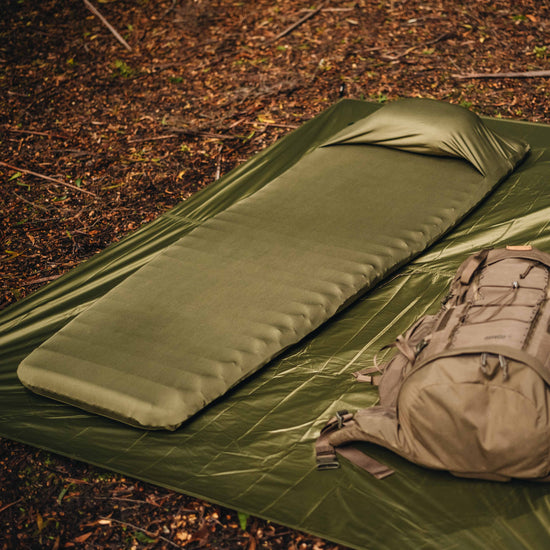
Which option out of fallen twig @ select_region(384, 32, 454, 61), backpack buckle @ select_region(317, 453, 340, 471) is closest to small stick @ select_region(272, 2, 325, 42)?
fallen twig @ select_region(384, 32, 454, 61)

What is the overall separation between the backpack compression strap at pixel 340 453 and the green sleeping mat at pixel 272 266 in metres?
0.42

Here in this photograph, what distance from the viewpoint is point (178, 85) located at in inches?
234

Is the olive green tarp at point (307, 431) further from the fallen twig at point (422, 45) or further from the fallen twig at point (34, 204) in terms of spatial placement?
the fallen twig at point (422, 45)

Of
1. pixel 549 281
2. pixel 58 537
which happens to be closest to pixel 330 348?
pixel 549 281

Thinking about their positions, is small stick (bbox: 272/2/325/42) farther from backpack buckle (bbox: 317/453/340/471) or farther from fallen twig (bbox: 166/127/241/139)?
backpack buckle (bbox: 317/453/340/471)

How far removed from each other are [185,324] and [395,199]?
1.29 m

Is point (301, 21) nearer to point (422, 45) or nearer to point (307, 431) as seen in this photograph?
point (422, 45)

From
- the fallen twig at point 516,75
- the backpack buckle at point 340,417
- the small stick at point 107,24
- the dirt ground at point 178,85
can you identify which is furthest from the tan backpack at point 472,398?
the small stick at point 107,24

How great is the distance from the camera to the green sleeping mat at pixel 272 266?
9.39 feet

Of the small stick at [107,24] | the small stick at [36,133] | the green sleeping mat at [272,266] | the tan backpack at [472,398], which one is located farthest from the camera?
the small stick at [107,24]

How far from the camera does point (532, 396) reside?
2.26 metres

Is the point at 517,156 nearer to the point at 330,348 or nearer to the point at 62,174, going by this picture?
the point at 330,348

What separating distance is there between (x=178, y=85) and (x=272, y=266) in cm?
305

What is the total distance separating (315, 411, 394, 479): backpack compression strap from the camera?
2.50 m
